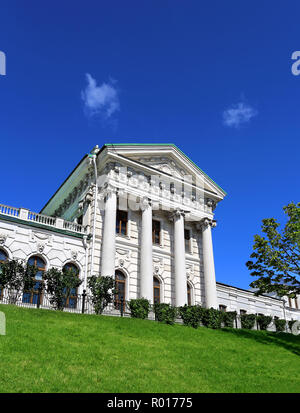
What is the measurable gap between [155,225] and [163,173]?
4734 millimetres

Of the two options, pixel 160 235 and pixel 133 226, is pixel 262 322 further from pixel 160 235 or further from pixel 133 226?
pixel 133 226

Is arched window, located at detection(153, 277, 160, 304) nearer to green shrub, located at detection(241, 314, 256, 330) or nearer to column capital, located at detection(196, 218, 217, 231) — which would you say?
green shrub, located at detection(241, 314, 256, 330)

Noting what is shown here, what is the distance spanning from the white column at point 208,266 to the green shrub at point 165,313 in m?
8.78

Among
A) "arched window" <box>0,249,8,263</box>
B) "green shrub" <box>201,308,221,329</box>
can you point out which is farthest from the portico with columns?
"arched window" <box>0,249,8,263</box>

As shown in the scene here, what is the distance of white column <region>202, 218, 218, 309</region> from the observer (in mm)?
32094

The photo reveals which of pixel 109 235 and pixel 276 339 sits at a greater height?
pixel 109 235

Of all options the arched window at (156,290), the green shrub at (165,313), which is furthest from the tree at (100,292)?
the arched window at (156,290)

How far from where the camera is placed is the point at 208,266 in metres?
33.3

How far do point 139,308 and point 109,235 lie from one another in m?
6.42

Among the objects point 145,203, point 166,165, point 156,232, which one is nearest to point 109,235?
point 145,203

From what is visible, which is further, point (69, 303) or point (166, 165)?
point (166, 165)

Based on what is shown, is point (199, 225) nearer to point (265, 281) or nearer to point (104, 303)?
point (265, 281)

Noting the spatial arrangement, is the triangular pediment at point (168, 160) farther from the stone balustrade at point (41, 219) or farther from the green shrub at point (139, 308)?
the green shrub at point (139, 308)
